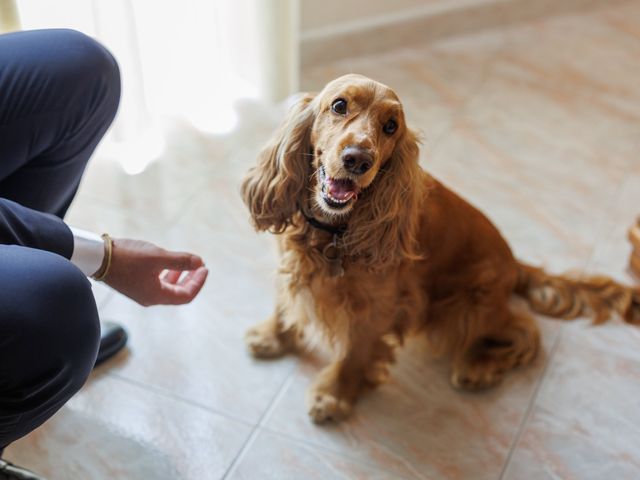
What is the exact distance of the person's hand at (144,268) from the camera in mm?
1428

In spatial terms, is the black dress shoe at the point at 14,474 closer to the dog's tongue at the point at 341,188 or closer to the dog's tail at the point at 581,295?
the dog's tongue at the point at 341,188

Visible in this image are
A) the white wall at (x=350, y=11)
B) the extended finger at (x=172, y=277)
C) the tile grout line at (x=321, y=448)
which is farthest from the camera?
the white wall at (x=350, y=11)

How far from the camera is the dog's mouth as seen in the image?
1.43 m

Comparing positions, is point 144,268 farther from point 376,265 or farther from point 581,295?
point 581,295

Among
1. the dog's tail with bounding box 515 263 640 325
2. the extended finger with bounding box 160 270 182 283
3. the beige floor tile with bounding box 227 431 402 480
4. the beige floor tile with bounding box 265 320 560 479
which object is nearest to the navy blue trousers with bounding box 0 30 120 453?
the extended finger with bounding box 160 270 182 283

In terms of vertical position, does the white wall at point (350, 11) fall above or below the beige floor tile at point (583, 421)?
above

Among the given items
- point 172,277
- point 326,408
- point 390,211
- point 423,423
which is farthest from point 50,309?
point 423,423

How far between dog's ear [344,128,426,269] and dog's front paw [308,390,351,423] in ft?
1.22

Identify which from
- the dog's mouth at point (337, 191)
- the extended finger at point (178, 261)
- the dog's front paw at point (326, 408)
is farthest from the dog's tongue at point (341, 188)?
the dog's front paw at point (326, 408)

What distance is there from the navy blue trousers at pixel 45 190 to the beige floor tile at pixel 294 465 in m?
0.52

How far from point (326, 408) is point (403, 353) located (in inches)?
12.0

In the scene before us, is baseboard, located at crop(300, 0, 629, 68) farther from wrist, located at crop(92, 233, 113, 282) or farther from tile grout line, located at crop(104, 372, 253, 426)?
wrist, located at crop(92, 233, 113, 282)

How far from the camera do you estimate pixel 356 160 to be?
1.36 meters

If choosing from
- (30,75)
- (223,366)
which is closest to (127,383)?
(223,366)
